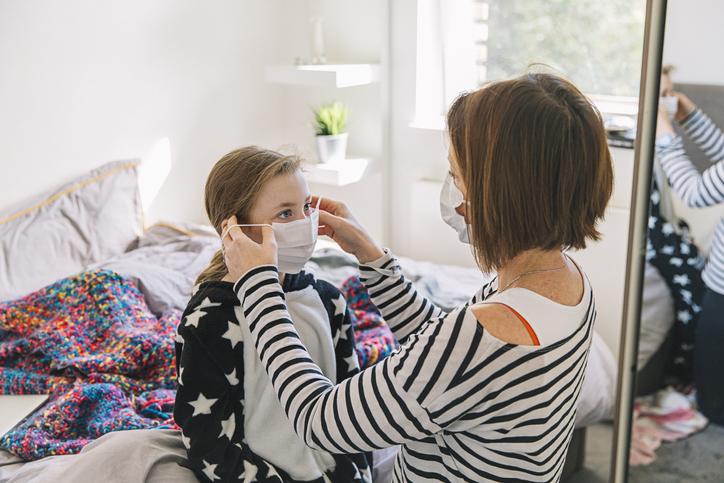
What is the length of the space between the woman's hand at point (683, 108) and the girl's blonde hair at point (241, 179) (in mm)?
658

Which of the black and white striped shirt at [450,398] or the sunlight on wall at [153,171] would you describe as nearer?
the black and white striped shirt at [450,398]

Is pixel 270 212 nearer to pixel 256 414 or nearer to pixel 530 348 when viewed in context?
pixel 256 414

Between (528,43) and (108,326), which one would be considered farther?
(528,43)

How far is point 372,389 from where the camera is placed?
2.50ft

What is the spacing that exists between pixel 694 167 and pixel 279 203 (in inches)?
28.3

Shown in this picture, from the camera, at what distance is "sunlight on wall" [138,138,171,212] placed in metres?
2.61

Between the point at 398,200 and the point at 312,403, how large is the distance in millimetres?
2202

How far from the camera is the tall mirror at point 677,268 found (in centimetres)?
91

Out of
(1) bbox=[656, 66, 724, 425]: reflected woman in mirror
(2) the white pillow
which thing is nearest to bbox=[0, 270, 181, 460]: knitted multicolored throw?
(2) the white pillow

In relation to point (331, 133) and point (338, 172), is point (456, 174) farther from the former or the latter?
point (331, 133)

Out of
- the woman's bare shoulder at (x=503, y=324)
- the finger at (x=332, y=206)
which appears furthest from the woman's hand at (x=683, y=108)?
the finger at (x=332, y=206)

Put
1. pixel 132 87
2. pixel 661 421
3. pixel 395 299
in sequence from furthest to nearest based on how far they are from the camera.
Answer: pixel 132 87 < pixel 661 421 < pixel 395 299

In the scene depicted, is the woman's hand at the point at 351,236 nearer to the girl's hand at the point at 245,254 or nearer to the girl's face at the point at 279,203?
the girl's face at the point at 279,203

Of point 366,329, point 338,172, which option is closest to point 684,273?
point 366,329
